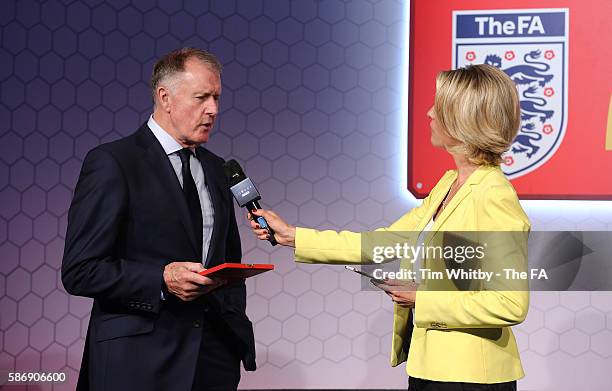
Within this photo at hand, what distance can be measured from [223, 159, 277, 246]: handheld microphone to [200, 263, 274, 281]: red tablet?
25 centimetres

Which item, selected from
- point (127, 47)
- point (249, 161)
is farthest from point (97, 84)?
point (249, 161)

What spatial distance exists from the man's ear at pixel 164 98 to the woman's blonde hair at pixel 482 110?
2.56 ft

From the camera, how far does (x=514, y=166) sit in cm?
336

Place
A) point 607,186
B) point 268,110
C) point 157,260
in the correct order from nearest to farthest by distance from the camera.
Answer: point 157,260 < point 607,186 < point 268,110

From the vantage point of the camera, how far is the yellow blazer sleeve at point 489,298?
1.79m

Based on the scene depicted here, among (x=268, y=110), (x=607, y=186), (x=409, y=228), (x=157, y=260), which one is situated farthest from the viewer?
(x=268, y=110)

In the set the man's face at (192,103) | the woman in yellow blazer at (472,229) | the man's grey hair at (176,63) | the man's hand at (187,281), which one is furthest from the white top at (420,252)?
the man's grey hair at (176,63)

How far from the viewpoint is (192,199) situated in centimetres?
214

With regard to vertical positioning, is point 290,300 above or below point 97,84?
below

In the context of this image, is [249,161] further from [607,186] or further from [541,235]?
[607,186]

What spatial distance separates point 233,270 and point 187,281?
6.5 inches

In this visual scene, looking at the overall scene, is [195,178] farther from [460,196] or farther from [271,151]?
[271,151]

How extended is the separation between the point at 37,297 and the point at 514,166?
218 centimetres

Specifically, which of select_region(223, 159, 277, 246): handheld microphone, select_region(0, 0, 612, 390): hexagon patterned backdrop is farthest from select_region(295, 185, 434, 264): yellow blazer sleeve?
select_region(0, 0, 612, 390): hexagon patterned backdrop
